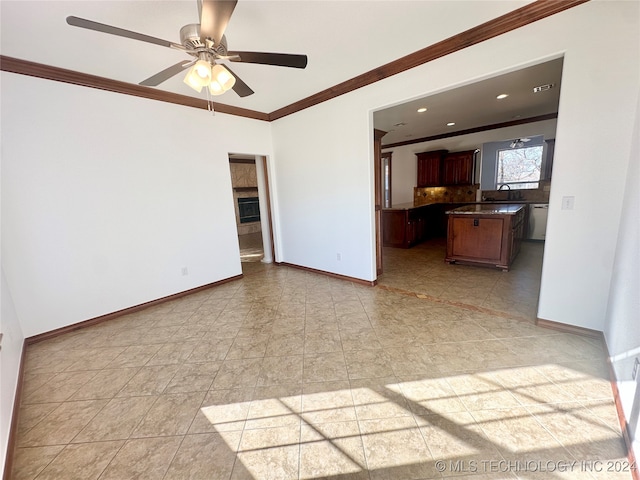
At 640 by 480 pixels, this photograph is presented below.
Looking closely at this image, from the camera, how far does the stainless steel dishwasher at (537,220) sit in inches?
215

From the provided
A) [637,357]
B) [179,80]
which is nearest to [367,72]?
[179,80]

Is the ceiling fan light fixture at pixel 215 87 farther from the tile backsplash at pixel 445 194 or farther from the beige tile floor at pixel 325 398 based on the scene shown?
the tile backsplash at pixel 445 194

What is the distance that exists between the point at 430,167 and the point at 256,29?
19.0 ft

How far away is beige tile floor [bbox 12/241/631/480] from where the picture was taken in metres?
1.32

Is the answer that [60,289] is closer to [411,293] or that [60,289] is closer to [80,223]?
[80,223]

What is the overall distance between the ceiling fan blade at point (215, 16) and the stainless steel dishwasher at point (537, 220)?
654 cm

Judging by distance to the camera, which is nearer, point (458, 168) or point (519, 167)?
point (519, 167)

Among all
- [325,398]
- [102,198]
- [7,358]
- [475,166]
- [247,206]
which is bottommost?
[325,398]

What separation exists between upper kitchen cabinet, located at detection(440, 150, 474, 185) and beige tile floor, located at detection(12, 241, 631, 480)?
4344mm

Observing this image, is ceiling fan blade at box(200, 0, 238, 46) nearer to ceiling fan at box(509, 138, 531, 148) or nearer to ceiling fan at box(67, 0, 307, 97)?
ceiling fan at box(67, 0, 307, 97)

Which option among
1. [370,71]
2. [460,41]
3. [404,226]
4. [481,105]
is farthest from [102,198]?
[481,105]

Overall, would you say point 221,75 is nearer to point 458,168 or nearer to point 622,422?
point 622,422

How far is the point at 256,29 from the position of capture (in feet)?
7.02

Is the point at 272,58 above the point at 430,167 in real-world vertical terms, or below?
above
